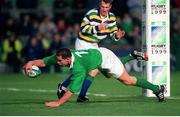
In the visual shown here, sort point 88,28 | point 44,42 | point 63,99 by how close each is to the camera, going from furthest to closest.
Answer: point 44,42
point 88,28
point 63,99

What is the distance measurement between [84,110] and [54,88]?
6.81 meters

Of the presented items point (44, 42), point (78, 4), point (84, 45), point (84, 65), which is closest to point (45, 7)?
point (78, 4)

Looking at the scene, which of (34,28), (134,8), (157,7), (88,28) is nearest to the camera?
(88,28)

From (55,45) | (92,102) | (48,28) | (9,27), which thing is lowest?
(55,45)

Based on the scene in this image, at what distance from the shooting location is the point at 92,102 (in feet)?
52.9

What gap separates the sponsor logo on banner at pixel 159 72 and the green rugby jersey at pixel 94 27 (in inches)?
56.4

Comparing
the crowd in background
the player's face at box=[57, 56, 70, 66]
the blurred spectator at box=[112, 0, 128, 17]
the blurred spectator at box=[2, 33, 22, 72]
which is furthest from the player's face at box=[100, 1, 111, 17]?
the blurred spectator at box=[112, 0, 128, 17]

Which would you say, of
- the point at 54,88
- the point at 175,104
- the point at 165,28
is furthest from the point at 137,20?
the point at 175,104

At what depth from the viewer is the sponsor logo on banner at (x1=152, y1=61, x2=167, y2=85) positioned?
1733 centimetres

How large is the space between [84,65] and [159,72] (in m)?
2.76

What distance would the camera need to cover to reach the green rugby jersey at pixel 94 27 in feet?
53.5

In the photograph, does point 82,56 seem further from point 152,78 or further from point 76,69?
point 152,78

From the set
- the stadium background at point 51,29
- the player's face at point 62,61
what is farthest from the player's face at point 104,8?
the stadium background at point 51,29

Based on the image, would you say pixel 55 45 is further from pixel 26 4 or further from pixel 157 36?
pixel 157 36
